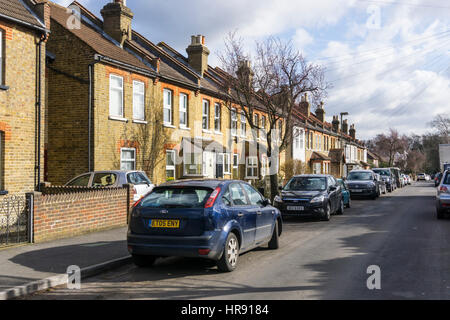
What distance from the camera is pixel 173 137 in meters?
22.4

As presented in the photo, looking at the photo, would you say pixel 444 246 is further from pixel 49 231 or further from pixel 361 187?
pixel 361 187

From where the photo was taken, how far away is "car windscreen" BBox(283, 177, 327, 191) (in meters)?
15.9

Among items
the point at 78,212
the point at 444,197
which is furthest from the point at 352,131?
the point at 78,212

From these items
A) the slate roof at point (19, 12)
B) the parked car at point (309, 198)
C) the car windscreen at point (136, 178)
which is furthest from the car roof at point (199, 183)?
the slate roof at point (19, 12)

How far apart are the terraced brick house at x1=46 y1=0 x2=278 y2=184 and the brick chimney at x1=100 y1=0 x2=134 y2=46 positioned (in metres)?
0.05

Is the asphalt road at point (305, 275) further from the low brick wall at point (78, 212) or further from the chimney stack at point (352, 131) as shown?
the chimney stack at point (352, 131)

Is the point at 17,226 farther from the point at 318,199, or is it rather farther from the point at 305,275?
the point at 318,199

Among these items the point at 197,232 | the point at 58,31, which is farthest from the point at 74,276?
the point at 58,31

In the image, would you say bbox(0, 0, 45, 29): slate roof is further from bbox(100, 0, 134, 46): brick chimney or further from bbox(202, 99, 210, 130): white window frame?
bbox(202, 99, 210, 130): white window frame

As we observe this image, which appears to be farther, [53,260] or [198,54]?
[198,54]

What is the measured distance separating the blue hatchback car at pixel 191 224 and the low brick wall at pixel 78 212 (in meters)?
3.42

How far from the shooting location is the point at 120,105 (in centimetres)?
1906

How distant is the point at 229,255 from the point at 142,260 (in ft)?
5.25
